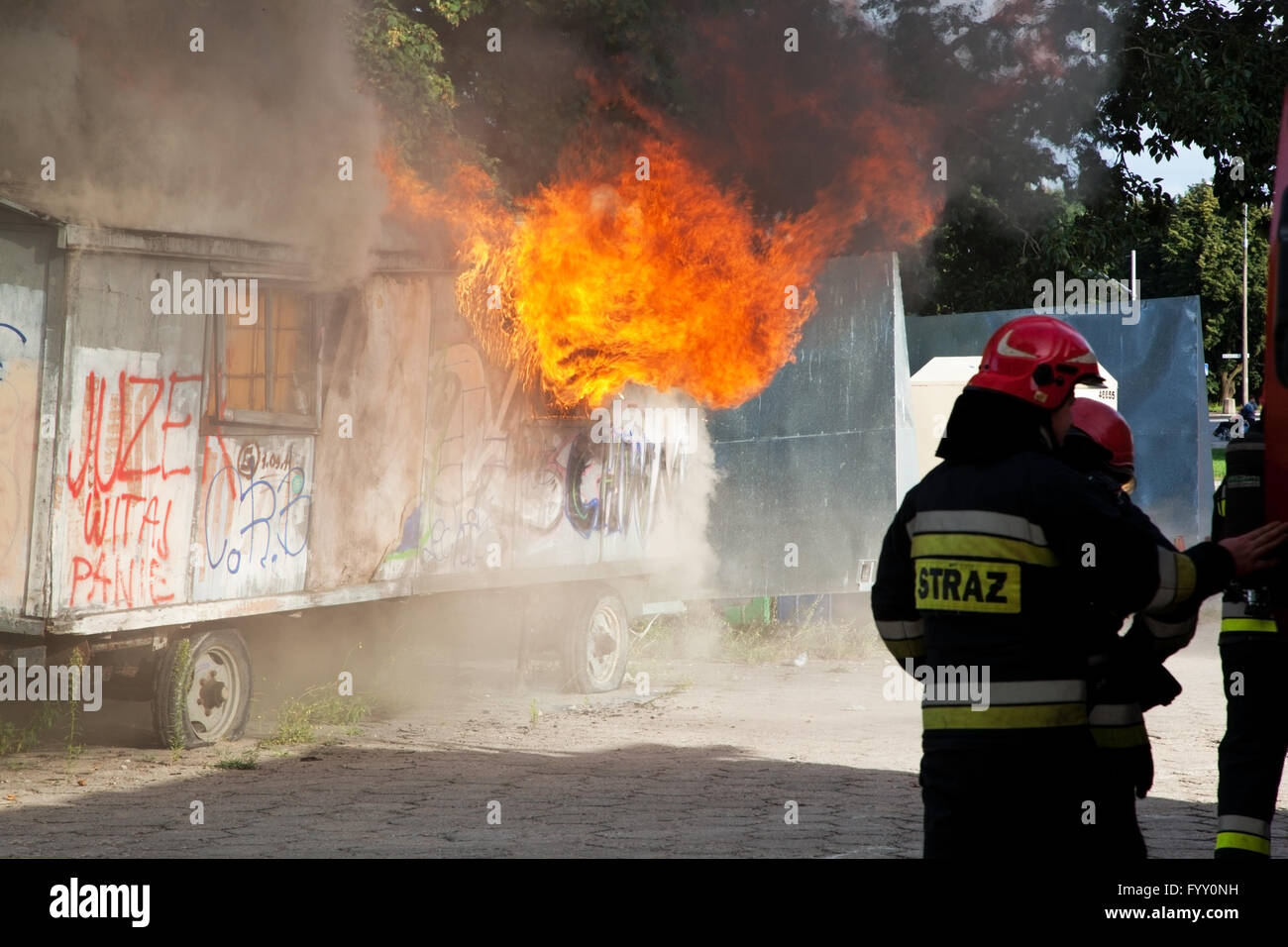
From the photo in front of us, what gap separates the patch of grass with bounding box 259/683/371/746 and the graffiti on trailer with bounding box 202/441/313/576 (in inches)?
44.0

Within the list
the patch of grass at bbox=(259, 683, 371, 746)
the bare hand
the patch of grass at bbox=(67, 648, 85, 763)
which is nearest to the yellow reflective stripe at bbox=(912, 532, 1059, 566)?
the bare hand

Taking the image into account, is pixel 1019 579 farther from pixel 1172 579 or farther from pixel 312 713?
pixel 312 713

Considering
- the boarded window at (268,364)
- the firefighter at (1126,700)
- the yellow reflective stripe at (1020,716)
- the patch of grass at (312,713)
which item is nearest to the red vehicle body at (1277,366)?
the firefighter at (1126,700)

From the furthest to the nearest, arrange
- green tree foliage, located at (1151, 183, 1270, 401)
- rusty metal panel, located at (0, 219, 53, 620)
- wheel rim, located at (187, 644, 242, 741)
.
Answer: green tree foliage, located at (1151, 183, 1270, 401) → wheel rim, located at (187, 644, 242, 741) → rusty metal panel, located at (0, 219, 53, 620)

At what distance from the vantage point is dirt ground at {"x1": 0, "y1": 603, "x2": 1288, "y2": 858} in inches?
269

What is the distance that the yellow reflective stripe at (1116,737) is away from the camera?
13.3 ft

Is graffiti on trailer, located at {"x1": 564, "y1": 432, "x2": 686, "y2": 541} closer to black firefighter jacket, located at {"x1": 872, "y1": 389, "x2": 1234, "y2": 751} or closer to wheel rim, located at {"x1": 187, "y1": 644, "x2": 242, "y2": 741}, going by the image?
wheel rim, located at {"x1": 187, "y1": 644, "x2": 242, "y2": 741}

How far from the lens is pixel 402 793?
26.8 feet

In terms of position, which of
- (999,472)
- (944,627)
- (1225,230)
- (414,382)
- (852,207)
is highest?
(1225,230)

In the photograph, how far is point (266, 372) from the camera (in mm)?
9680

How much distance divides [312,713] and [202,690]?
1.22 m
